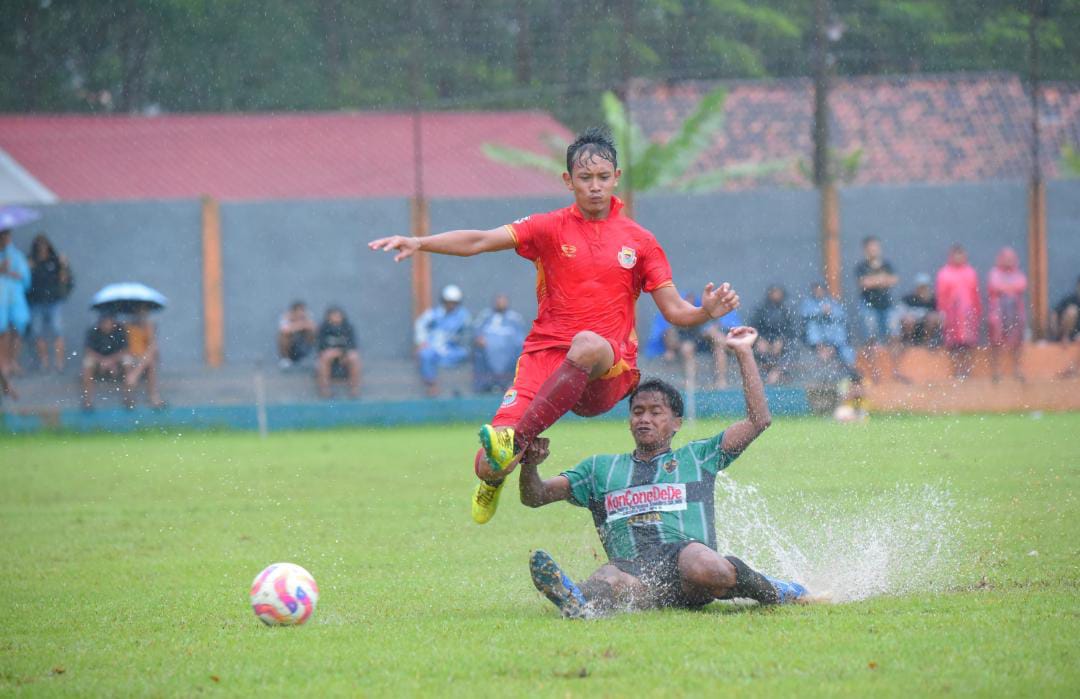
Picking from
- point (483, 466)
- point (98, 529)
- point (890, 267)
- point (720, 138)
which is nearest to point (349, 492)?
point (98, 529)

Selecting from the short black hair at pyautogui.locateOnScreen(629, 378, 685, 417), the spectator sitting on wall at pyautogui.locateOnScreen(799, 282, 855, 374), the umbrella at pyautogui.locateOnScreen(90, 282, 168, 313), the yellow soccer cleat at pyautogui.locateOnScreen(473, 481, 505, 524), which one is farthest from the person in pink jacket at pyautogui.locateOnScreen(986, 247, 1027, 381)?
the yellow soccer cleat at pyautogui.locateOnScreen(473, 481, 505, 524)

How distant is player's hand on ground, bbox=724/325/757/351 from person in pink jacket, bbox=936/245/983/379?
1110 centimetres

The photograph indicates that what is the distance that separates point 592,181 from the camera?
7.55 m

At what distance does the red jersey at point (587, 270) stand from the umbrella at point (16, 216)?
44.7 feet

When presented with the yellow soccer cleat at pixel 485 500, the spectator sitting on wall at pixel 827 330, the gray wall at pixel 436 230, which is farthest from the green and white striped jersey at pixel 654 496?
the gray wall at pixel 436 230

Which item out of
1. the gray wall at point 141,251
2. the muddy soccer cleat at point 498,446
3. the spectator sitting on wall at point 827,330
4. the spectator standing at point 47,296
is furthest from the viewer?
the gray wall at point 141,251

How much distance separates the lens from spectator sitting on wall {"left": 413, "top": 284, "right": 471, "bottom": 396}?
19312mm

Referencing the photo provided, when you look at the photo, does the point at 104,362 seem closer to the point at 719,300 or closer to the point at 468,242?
the point at 468,242

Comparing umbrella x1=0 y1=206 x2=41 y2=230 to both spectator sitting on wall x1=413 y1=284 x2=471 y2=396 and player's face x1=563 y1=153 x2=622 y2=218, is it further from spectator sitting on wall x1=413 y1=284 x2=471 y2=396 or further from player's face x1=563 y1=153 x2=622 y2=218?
player's face x1=563 y1=153 x2=622 y2=218

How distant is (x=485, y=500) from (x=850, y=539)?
7.59ft

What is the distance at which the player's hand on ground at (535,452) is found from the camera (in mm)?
7215

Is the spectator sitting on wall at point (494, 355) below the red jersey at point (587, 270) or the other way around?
below

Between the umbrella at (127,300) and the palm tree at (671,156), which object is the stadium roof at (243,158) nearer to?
the palm tree at (671,156)

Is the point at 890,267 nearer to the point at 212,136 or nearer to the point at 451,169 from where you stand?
the point at 451,169
